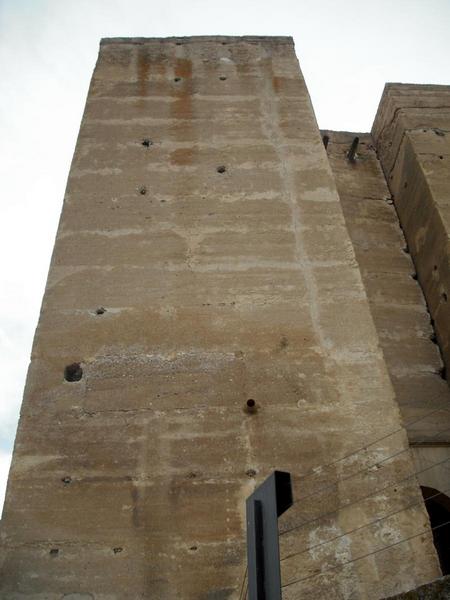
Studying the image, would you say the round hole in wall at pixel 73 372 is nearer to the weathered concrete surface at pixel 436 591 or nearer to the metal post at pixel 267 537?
the metal post at pixel 267 537

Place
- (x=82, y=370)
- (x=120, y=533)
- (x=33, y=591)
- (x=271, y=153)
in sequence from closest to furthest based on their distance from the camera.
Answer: (x=33, y=591) → (x=120, y=533) → (x=82, y=370) → (x=271, y=153)

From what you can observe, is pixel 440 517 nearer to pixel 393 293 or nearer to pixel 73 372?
pixel 393 293

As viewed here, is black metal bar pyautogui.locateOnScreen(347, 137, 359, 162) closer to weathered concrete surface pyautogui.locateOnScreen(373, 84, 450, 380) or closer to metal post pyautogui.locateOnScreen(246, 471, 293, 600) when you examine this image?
weathered concrete surface pyautogui.locateOnScreen(373, 84, 450, 380)

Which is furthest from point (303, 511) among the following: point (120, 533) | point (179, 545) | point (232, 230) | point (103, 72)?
point (103, 72)

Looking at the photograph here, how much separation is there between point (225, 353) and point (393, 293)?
9.12 ft

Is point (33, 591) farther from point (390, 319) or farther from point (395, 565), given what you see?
point (390, 319)

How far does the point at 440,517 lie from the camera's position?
5.82m

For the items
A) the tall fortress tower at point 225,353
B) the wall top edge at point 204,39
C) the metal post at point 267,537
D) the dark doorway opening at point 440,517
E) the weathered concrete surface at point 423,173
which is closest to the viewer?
the metal post at point 267,537

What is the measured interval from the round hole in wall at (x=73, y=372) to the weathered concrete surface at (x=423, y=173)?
3.67m

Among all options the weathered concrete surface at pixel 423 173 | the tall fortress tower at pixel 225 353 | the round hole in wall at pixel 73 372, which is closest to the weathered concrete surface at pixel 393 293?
the tall fortress tower at pixel 225 353

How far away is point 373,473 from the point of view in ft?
14.0

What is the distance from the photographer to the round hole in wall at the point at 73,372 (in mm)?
4703

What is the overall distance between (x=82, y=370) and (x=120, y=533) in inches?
52.3

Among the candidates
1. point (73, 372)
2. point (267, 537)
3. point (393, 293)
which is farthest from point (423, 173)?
point (267, 537)
